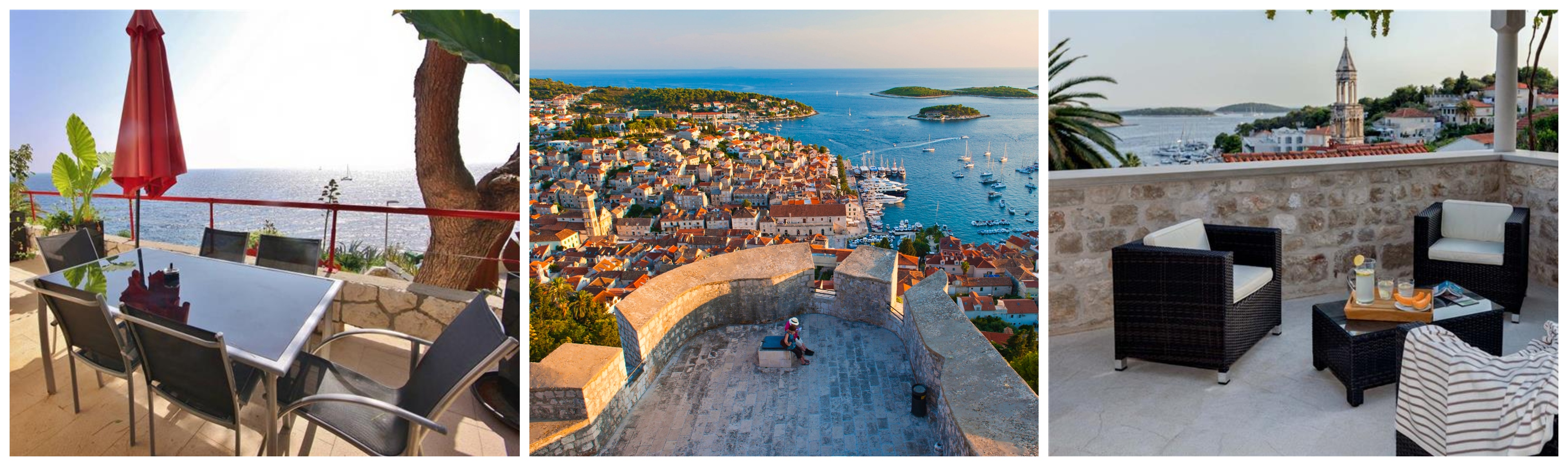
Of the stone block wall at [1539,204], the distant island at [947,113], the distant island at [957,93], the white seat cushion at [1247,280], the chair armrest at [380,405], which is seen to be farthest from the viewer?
the distant island at [947,113]

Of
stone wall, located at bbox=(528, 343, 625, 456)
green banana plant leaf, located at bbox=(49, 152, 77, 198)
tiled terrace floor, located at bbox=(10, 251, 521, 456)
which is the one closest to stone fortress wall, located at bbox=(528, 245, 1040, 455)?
stone wall, located at bbox=(528, 343, 625, 456)

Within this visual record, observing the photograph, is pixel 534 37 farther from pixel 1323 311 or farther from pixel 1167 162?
pixel 1323 311

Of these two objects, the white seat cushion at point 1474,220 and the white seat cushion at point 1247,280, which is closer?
the white seat cushion at point 1247,280

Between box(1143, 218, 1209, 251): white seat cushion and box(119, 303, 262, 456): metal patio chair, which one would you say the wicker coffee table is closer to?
box(1143, 218, 1209, 251): white seat cushion

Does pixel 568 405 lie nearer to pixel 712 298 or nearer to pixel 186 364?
pixel 186 364

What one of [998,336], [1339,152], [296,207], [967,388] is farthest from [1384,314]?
[296,207]

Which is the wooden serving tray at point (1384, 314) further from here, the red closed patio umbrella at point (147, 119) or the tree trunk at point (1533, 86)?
the red closed patio umbrella at point (147, 119)

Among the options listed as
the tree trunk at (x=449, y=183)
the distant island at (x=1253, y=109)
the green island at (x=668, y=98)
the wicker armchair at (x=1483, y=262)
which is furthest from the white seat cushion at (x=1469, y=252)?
the tree trunk at (x=449, y=183)
